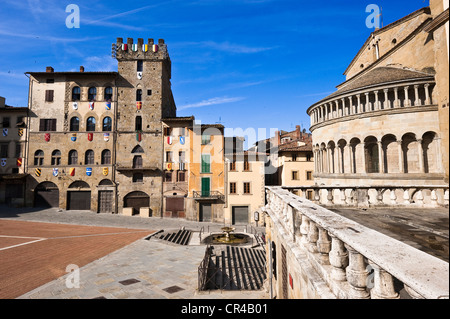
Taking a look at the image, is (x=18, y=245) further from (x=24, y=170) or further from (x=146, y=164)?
(x=24, y=170)

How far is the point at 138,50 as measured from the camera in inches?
1403

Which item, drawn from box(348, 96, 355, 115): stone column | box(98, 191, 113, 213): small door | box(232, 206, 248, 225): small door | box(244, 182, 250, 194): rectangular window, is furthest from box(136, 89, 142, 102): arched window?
box(348, 96, 355, 115): stone column

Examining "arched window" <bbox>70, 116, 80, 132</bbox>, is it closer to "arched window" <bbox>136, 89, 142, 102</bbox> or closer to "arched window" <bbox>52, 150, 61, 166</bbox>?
"arched window" <bbox>52, 150, 61, 166</bbox>

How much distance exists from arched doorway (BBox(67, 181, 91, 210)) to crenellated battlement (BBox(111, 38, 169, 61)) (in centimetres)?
1994

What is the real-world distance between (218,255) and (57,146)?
1190 inches

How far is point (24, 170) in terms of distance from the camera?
33.6m

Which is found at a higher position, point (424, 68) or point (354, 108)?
point (424, 68)

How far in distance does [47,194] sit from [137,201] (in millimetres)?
13325

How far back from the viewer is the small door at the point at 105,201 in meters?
33.6

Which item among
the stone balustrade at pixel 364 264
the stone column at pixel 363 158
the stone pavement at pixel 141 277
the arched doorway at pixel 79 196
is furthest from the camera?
the arched doorway at pixel 79 196

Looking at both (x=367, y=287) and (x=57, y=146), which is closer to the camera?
(x=367, y=287)

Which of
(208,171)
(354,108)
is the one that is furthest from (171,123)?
(354,108)

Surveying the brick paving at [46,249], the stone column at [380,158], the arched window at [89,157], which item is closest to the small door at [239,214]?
the brick paving at [46,249]

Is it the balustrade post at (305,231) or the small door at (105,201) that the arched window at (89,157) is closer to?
the small door at (105,201)
